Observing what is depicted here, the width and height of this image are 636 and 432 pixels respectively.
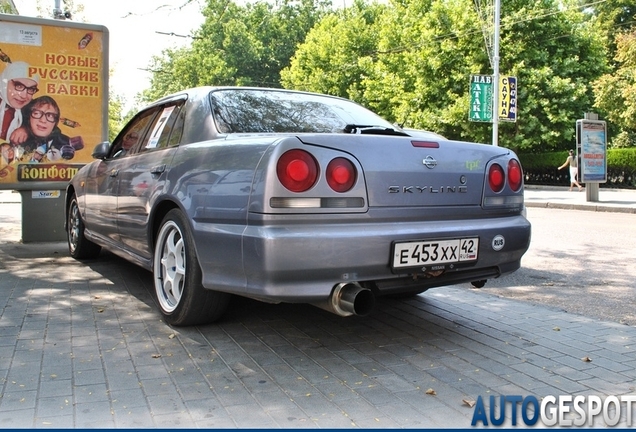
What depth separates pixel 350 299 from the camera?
327cm

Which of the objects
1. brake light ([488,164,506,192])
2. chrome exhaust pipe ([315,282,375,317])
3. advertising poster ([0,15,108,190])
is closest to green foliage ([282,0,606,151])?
advertising poster ([0,15,108,190])

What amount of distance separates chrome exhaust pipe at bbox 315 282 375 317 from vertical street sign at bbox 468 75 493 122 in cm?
2282

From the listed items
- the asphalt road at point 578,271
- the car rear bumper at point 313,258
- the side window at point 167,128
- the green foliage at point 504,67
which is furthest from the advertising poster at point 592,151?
the car rear bumper at point 313,258

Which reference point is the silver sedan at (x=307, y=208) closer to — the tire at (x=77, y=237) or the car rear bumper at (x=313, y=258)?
the car rear bumper at (x=313, y=258)

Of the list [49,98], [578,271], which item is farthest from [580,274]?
[49,98]

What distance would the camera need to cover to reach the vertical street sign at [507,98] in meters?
24.0

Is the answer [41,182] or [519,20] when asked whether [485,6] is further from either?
[41,182]

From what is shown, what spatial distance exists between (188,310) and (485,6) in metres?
27.9

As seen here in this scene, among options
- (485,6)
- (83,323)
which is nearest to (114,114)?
(485,6)

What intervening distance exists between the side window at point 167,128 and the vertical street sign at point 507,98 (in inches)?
819

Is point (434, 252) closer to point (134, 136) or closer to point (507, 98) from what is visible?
point (134, 136)

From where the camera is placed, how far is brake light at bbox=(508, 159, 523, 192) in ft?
13.4

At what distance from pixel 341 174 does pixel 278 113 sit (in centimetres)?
110

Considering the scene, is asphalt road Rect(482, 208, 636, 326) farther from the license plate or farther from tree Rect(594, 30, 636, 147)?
tree Rect(594, 30, 636, 147)
